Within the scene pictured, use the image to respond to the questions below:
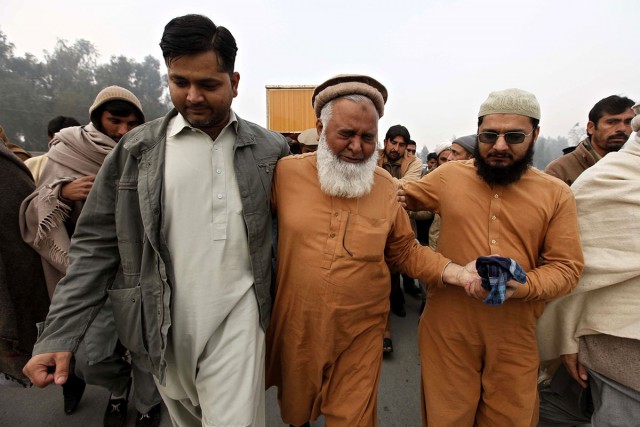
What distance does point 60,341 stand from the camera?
1.32m

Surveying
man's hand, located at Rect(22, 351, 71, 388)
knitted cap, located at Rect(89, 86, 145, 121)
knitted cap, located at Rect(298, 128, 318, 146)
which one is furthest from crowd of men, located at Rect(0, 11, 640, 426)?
knitted cap, located at Rect(298, 128, 318, 146)

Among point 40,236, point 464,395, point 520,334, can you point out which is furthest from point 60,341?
point 520,334

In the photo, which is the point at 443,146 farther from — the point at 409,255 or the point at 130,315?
the point at 130,315

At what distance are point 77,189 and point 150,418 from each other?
1779 mm

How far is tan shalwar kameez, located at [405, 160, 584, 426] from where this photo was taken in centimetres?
165

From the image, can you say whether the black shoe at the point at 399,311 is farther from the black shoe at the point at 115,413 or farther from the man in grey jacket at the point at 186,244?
the black shoe at the point at 115,413

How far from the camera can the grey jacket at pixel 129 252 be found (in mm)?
1378

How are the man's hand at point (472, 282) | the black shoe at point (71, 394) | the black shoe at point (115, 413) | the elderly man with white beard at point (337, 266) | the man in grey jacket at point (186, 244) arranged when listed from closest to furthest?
1. the man in grey jacket at point (186, 244)
2. the man's hand at point (472, 282)
3. the elderly man with white beard at point (337, 266)
4. the black shoe at point (115, 413)
5. the black shoe at point (71, 394)

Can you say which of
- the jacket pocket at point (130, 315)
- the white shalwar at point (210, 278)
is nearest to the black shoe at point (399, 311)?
the white shalwar at point (210, 278)

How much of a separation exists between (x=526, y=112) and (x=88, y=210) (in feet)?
7.51

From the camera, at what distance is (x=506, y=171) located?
1.70 metres

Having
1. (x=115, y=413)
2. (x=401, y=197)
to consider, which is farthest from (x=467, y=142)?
(x=115, y=413)

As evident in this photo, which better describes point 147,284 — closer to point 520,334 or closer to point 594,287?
point 520,334

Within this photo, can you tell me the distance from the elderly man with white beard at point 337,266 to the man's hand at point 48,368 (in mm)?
948
